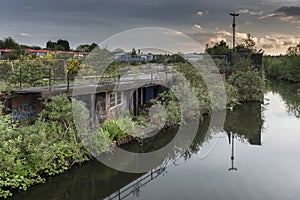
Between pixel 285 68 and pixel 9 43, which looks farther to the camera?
pixel 285 68

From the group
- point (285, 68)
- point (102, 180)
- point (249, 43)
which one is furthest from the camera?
point (285, 68)

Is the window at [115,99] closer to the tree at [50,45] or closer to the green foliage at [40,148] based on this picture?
the green foliage at [40,148]

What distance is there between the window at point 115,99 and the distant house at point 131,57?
305cm

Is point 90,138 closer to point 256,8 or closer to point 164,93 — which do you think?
point 164,93

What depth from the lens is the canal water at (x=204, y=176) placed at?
24.5 feet

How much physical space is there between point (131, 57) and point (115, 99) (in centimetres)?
511

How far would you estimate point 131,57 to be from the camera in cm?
1711

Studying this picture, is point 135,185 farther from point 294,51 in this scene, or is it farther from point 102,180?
point 294,51

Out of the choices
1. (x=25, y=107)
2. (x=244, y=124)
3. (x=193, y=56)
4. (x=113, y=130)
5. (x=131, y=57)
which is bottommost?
(x=244, y=124)

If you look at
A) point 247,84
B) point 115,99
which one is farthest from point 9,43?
point 247,84

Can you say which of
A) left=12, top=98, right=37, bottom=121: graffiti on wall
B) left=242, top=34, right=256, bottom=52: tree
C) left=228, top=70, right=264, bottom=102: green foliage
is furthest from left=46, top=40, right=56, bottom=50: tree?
left=12, top=98, right=37, bottom=121: graffiti on wall

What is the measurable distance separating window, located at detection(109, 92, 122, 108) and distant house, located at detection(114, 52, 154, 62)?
10.0 ft

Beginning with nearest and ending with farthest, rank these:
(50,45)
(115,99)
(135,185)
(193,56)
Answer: (135,185) → (115,99) → (193,56) → (50,45)

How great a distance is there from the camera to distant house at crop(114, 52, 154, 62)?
16.0 metres
